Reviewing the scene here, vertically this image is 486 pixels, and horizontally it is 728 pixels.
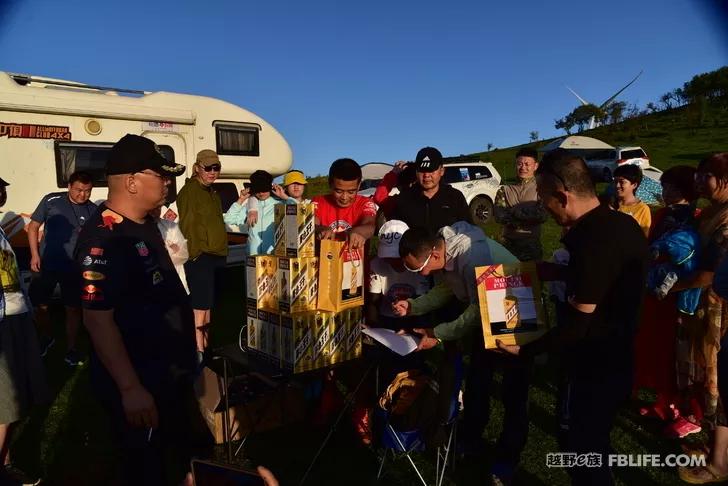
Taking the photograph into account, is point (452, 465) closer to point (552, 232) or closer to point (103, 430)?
point (103, 430)

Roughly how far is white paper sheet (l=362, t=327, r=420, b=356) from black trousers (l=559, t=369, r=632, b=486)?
91cm

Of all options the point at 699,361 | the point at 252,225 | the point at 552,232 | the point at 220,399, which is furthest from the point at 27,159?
the point at 552,232

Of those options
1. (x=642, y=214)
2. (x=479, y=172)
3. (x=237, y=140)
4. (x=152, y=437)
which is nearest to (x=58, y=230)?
(x=237, y=140)

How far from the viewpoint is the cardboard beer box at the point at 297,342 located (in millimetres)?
2779

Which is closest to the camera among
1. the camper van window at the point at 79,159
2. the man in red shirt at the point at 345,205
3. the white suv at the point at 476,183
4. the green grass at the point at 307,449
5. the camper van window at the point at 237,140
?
the green grass at the point at 307,449

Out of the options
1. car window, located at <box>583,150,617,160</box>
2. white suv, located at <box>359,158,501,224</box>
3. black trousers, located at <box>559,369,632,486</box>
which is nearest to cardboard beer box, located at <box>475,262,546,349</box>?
black trousers, located at <box>559,369,632,486</box>

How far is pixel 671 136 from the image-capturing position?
154 ft

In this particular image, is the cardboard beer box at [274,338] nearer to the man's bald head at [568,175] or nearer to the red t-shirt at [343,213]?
the red t-shirt at [343,213]

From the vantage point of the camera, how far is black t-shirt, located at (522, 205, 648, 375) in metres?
2.03

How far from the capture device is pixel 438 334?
2988mm

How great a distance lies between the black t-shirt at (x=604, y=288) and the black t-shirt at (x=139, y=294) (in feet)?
5.85

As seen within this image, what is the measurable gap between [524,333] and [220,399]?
6.83 feet

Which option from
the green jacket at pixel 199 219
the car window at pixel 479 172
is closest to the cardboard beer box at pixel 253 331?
the green jacket at pixel 199 219

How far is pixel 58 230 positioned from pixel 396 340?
14.9ft
